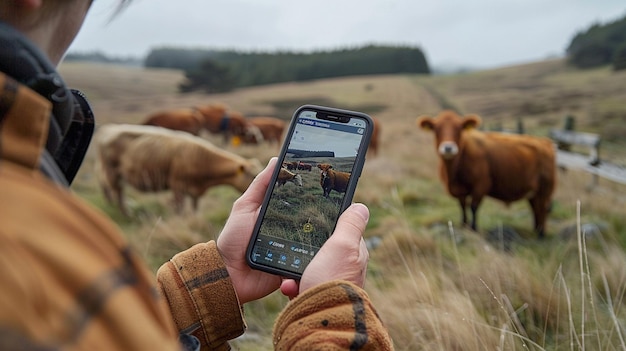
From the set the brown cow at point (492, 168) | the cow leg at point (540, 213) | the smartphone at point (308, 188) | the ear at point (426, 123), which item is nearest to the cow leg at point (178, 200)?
the ear at point (426, 123)

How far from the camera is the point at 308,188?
1838 mm

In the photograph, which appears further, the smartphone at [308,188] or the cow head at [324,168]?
the cow head at [324,168]

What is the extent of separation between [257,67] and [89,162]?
45.5m

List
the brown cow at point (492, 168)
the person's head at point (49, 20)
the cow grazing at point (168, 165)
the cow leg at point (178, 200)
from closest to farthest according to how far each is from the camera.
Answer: the person's head at point (49, 20), the brown cow at point (492, 168), the cow grazing at point (168, 165), the cow leg at point (178, 200)

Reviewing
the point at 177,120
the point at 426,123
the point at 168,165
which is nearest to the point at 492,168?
the point at 426,123

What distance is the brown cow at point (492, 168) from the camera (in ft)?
22.8

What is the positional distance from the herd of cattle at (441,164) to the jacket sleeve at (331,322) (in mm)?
5705

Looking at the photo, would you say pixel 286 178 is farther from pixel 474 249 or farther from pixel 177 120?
pixel 177 120

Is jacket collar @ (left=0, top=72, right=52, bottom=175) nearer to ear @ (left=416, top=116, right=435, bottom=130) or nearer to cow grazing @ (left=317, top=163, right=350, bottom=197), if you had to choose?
cow grazing @ (left=317, top=163, right=350, bottom=197)

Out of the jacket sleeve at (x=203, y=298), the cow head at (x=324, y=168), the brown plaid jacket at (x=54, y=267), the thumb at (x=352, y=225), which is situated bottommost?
the jacket sleeve at (x=203, y=298)

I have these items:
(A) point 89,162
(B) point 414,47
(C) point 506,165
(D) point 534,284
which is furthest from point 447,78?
(D) point 534,284

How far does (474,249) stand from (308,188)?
358cm

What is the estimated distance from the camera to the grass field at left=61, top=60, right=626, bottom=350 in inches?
103

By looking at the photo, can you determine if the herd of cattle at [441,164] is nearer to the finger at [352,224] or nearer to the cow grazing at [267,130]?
the finger at [352,224]
